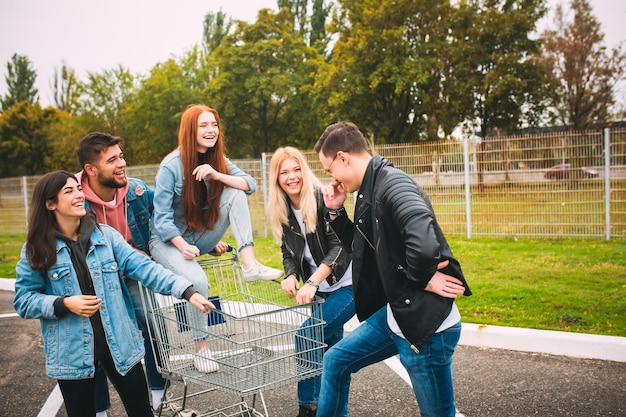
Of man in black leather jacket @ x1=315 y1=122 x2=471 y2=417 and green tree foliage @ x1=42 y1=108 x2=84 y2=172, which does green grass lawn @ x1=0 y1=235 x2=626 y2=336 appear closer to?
man in black leather jacket @ x1=315 y1=122 x2=471 y2=417

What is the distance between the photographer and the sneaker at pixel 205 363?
328 centimetres

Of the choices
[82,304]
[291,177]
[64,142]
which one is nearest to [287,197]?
[291,177]

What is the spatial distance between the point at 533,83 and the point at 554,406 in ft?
97.8

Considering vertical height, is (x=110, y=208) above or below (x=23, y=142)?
below

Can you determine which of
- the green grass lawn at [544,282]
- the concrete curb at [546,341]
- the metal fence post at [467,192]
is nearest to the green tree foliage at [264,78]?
the metal fence post at [467,192]

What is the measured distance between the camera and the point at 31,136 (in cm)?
4766

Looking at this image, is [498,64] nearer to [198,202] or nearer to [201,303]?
[198,202]

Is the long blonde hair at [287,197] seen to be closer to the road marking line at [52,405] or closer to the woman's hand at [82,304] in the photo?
the woman's hand at [82,304]

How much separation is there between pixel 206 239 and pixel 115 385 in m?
1.22

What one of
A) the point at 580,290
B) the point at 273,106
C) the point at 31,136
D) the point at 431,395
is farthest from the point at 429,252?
the point at 31,136

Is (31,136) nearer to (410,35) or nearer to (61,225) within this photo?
(410,35)

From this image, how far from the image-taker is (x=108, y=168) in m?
3.75

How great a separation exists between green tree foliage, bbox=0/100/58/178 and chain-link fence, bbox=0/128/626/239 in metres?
40.3

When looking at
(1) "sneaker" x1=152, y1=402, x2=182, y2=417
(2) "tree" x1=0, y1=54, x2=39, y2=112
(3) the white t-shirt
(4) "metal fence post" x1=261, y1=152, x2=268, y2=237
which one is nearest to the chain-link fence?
(4) "metal fence post" x1=261, y1=152, x2=268, y2=237
